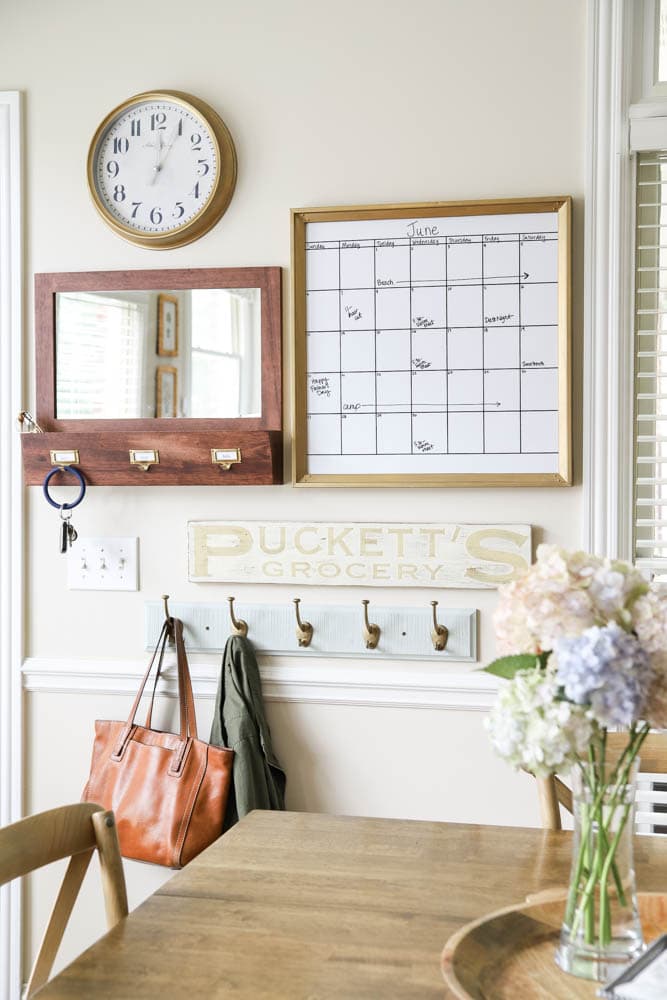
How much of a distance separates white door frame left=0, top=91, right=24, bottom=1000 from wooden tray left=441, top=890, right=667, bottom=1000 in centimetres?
155

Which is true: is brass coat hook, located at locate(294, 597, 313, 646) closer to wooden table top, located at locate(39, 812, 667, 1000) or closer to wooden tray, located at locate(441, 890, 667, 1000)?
wooden table top, located at locate(39, 812, 667, 1000)

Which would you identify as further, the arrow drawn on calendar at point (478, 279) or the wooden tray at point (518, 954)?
the arrow drawn on calendar at point (478, 279)

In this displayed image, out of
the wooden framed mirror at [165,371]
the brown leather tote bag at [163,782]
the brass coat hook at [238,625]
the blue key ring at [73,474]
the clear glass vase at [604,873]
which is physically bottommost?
the brown leather tote bag at [163,782]

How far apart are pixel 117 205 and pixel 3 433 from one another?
60 cm

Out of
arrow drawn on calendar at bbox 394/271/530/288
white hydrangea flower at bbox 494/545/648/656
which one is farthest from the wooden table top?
arrow drawn on calendar at bbox 394/271/530/288

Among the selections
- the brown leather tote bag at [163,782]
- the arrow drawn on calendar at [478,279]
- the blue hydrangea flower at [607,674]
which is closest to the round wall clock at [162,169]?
the arrow drawn on calendar at [478,279]

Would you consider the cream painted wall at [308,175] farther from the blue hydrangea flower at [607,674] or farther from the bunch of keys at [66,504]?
the blue hydrangea flower at [607,674]

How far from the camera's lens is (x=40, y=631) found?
2443 millimetres

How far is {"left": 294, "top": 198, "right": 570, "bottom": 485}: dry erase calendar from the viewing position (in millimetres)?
2174

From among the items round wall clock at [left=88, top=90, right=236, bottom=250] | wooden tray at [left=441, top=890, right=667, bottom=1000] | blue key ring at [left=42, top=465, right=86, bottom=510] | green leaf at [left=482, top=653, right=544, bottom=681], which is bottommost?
wooden tray at [left=441, top=890, right=667, bottom=1000]

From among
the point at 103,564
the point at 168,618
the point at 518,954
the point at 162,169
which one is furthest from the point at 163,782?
the point at 162,169

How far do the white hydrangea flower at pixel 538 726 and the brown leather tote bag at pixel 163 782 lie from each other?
127cm

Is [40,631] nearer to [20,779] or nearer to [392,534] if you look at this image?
[20,779]

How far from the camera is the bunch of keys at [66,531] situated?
2322 millimetres
